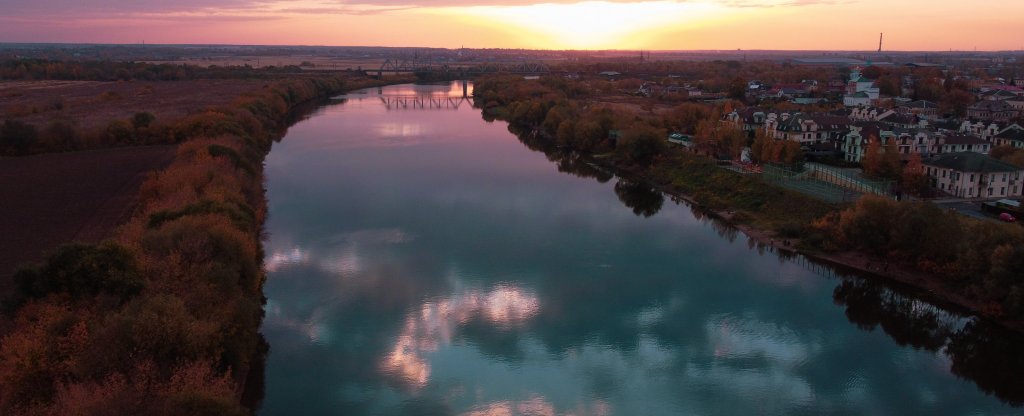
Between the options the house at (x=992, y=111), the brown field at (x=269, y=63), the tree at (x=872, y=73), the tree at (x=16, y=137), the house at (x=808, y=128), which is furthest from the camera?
the brown field at (x=269, y=63)

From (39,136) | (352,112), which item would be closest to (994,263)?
(39,136)

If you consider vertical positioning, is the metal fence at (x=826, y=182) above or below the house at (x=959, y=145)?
below

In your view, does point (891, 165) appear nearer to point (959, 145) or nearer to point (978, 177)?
point (978, 177)

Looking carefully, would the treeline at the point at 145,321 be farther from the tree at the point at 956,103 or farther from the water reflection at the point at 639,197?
the tree at the point at 956,103

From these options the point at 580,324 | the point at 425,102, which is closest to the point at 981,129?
the point at 580,324

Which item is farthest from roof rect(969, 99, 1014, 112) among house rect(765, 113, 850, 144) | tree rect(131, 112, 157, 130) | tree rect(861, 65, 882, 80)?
tree rect(131, 112, 157, 130)

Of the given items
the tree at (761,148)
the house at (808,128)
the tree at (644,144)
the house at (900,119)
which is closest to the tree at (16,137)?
the tree at (644,144)

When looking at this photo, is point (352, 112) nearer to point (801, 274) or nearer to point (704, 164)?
point (704, 164)

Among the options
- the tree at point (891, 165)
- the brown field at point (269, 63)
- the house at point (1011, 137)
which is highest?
the brown field at point (269, 63)
